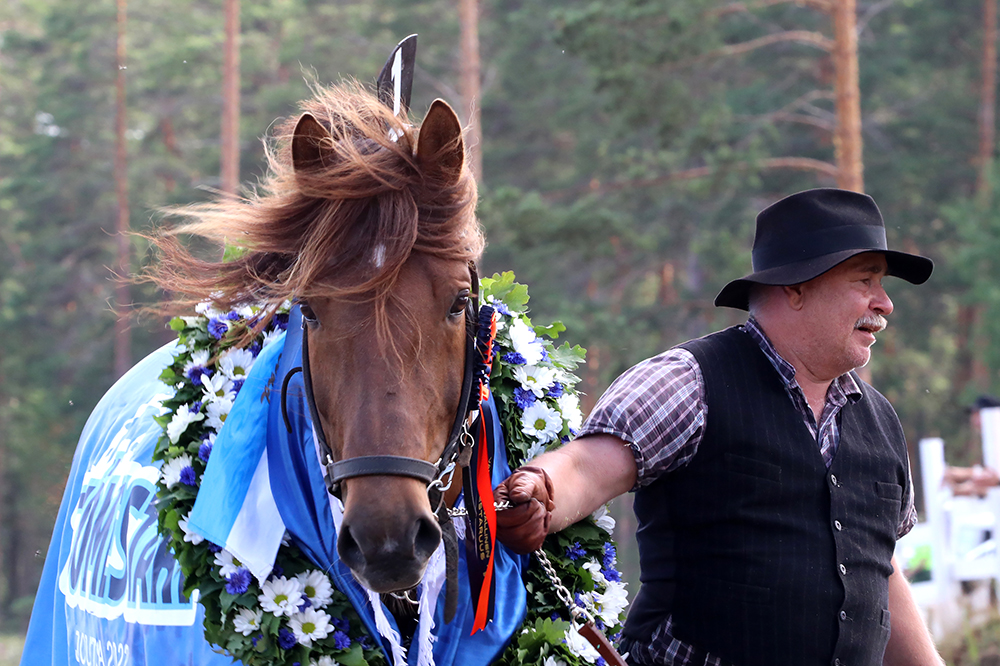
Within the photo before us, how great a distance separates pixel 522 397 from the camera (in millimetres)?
2760

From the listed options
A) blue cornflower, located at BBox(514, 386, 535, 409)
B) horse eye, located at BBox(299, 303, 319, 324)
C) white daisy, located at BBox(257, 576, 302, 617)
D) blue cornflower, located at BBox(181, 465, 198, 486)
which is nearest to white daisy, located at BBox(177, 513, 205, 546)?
blue cornflower, located at BBox(181, 465, 198, 486)

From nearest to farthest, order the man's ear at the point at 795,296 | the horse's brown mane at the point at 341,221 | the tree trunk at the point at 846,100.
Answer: the horse's brown mane at the point at 341,221 < the man's ear at the point at 795,296 < the tree trunk at the point at 846,100

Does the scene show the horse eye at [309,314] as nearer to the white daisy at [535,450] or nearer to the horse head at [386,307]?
the horse head at [386,307]

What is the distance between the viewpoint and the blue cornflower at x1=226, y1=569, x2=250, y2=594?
2.41m

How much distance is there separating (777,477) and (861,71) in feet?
57.2

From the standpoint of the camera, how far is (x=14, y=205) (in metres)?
24.1

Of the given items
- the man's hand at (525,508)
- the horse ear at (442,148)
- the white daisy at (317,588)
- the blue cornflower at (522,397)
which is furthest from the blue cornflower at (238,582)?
the horse ear at (442,148)

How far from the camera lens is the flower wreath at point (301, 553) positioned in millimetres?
2365

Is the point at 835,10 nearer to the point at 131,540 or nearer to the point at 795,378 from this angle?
the point at 795,378

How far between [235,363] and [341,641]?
34.6 inches

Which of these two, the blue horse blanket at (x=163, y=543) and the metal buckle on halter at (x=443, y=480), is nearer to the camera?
the metal buckle on halter at (x=443, y=480)

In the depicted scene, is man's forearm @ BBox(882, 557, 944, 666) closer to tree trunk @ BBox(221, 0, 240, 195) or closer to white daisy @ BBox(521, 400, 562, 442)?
white daisy @ BBox(521, 400, 562, 442)

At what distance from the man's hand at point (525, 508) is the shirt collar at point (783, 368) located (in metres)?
0.85

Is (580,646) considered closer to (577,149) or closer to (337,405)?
(337,405)
